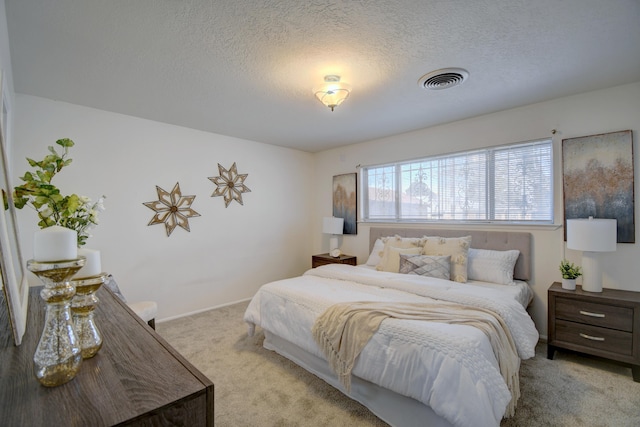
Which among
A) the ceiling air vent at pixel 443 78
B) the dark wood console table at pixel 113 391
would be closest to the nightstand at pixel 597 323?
the ceiling air vent at pixel 443 78

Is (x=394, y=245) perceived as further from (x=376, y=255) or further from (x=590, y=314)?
(x=590, y=314)

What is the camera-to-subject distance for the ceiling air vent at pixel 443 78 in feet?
7.50

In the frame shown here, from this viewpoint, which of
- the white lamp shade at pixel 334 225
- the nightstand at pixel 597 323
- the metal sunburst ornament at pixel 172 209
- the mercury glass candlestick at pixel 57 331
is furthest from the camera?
the white lamp shade at pixel 334 225

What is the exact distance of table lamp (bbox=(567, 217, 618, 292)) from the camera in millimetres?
2350

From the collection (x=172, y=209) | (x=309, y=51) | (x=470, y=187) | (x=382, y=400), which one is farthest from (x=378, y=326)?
(x=172, y=209)

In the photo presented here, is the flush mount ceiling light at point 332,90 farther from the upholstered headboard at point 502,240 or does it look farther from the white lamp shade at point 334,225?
the white lamp shade at point 334,225

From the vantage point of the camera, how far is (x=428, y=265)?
2.99 meters

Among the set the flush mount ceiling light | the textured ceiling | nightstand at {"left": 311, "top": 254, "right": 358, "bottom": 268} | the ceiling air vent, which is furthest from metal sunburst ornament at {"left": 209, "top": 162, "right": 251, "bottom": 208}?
the ceiling air vent

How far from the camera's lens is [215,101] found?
2.90m

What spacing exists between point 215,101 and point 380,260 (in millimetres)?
2635

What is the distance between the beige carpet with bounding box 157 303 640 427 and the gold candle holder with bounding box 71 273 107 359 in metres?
1.32

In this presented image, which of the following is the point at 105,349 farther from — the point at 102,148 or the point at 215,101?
the point at 102,148

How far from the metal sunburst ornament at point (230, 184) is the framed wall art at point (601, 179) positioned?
12.8ft

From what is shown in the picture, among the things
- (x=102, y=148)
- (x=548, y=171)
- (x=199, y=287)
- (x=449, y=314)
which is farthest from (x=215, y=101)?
(x=548, y=171)
